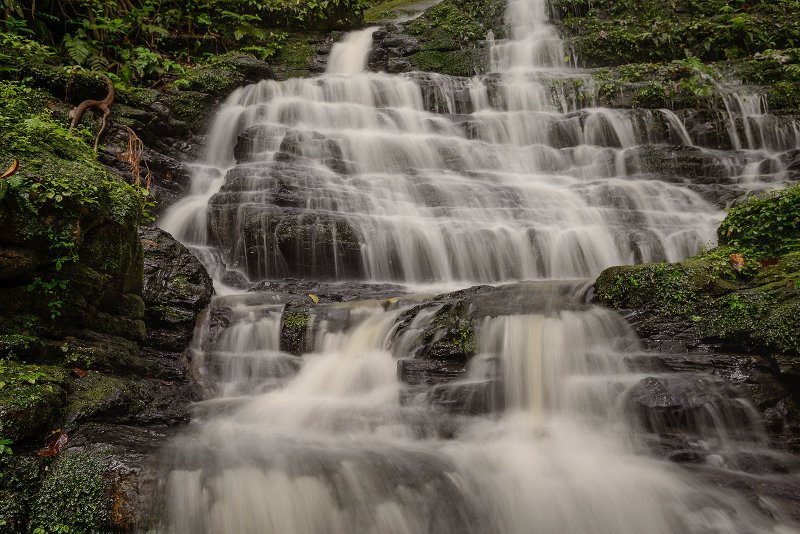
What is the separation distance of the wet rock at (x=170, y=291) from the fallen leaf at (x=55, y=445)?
7.19ft

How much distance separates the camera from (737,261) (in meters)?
5.11

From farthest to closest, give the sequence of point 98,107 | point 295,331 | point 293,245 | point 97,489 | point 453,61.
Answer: point 453,61 < point 98,107 < point 293,245 < point 295,331 < point 97,489

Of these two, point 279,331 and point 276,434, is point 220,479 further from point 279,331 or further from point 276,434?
point 279,331

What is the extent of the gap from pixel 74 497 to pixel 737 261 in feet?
20.5

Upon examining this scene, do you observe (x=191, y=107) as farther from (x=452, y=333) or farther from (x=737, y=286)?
(x=737, y=286)

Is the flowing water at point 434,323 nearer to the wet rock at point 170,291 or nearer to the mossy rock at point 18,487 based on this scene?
the wet rock at point 170,291

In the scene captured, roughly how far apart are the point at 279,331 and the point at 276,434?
1796 mm

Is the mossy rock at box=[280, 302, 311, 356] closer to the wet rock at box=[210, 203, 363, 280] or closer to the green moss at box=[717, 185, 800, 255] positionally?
the wet rock at box=[210, 203, 363, 280]

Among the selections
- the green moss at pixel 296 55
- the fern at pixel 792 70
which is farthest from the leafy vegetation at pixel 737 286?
the green moss at pixel 296 55

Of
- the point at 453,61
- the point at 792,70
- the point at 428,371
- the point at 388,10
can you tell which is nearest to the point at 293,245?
the point at 428,371

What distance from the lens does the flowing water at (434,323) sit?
3338mm

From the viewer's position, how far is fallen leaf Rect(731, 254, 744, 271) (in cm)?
504

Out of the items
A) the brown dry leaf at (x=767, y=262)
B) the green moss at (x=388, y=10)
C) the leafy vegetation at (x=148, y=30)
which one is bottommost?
the brown dry leaf at (x=767, y=262)

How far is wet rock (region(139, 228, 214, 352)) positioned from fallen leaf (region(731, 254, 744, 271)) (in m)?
6.29
